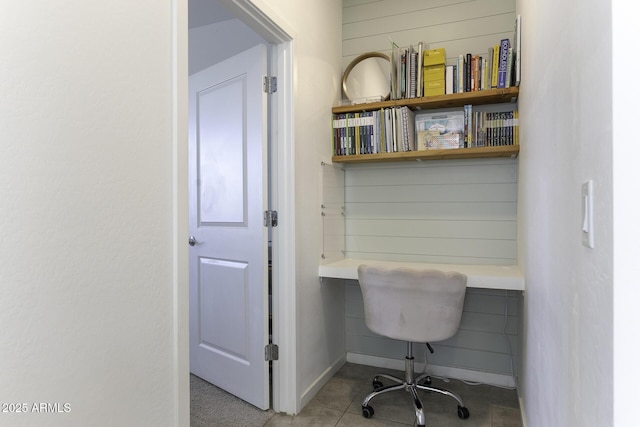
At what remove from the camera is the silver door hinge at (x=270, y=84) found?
7.06 ft

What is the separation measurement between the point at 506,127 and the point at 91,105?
2167 mm

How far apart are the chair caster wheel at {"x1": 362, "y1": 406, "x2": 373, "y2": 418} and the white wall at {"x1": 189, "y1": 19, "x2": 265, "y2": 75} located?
246 cm

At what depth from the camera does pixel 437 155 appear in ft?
8.02

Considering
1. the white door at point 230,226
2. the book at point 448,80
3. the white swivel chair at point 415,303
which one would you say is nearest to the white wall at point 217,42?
the white door at point 230,226

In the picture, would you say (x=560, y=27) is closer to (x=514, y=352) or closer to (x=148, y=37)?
(x=148, y=37)

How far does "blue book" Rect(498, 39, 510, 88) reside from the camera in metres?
2.27

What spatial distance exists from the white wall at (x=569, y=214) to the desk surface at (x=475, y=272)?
1.42 feet

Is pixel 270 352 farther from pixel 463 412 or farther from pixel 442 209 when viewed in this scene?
pixel 442 209

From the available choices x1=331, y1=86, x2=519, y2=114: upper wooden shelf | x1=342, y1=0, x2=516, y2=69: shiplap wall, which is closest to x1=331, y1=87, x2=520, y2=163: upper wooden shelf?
x1=331, y1=86, x2=519, y2=114: upper wooden shelf

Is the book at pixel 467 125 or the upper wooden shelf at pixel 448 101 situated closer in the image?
the upper wooden shelf at pixel 448 101

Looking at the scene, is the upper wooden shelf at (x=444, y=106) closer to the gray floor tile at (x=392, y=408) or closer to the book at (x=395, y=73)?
the book at (x=395, y=73)

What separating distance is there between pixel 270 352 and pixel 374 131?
152 centimetres

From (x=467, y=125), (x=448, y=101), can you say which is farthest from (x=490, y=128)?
(x=448, y=101)

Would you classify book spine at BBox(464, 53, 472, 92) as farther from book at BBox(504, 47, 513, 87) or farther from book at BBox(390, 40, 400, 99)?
book at BBox(390, 40, 400, 99)
